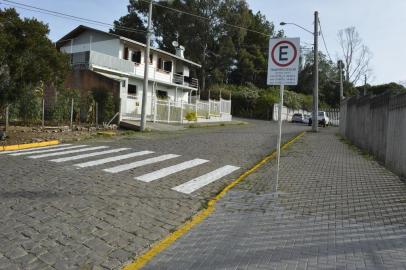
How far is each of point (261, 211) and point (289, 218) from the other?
0.58 meters

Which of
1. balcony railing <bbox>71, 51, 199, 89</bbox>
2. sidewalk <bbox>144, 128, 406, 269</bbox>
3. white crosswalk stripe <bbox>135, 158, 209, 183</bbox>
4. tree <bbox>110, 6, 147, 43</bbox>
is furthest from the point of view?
tree <bbox>110, 6, 147, 43</bbox>

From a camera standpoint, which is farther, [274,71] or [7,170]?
[7,170]

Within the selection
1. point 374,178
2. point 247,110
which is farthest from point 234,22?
point 374,178

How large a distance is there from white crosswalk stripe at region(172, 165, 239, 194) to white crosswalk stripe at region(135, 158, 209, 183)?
2.56ft

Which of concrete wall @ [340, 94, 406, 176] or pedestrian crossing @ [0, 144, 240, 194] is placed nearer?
pedestrian crossing @ [0, 144, 240, 194]

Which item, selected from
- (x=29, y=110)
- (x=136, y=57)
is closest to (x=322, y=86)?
(x=136, y=57)

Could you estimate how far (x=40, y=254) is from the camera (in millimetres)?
4688

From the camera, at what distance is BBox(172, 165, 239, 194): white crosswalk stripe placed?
866cm

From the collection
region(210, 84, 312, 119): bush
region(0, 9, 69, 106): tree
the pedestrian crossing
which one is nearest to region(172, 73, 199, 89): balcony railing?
region(210, 84, 312, 119): bush

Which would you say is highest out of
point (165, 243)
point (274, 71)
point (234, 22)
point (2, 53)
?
point (234, 22)

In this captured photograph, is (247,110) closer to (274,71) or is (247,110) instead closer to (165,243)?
(274,71)

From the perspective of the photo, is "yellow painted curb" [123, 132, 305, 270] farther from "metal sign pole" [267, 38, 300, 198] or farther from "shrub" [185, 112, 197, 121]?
"shrub" [185, 112, 197, 121]

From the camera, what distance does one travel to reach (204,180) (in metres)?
9.74

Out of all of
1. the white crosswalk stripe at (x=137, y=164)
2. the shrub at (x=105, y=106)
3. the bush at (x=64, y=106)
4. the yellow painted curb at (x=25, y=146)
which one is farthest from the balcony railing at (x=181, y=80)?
the white crosswalk stripe at (x=137, y=164)
